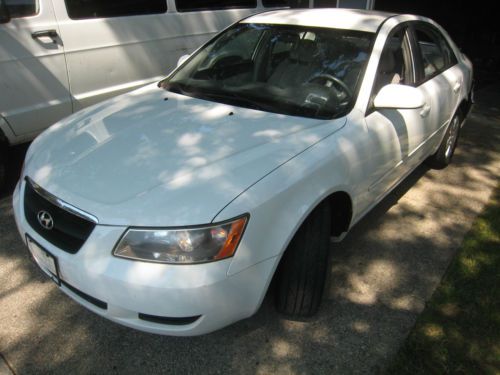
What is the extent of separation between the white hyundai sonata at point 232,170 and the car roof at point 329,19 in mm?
16

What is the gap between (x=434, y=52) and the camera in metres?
3.83

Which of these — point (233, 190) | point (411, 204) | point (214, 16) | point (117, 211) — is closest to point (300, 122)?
point (233, 190)

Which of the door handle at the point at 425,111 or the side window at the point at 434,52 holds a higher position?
the side window at the point at 434,52

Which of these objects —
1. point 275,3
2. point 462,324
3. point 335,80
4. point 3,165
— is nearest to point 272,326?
point 462,324

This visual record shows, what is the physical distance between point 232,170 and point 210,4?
355cm

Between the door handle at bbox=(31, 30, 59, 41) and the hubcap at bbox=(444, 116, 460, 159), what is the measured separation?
3512 millimetres

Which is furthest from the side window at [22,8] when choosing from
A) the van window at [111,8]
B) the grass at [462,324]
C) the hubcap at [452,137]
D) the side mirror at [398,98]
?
the hubcap at [452,137]

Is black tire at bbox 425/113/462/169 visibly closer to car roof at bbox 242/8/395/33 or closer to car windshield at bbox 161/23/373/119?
car roof at bbox 242/8/395/33

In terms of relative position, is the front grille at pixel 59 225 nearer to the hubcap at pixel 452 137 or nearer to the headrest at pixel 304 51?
the headrest at pixel 304 51

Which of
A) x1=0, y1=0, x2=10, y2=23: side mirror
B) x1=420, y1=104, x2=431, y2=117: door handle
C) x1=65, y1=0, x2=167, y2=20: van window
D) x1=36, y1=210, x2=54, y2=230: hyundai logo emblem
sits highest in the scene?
x1=0, y1=0, x2=10, y2=23: side mirror

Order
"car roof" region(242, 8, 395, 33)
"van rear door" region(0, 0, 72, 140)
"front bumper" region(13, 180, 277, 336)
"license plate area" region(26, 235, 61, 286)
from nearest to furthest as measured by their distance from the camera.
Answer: "front bumper" region(13, 180, 277, 336), "license plate area" region(26, 235, 61, 286), "car roof" region(242, 8, 395, 33), "van rear door" region(0, 0, 72, 140)

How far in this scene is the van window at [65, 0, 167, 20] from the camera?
376 centimetres

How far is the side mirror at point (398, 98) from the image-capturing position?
251 cm

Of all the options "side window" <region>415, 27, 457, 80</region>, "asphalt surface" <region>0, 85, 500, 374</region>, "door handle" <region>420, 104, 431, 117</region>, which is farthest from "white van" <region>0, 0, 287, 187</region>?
"door handle" <region>420, 104, 431, 117</region>
